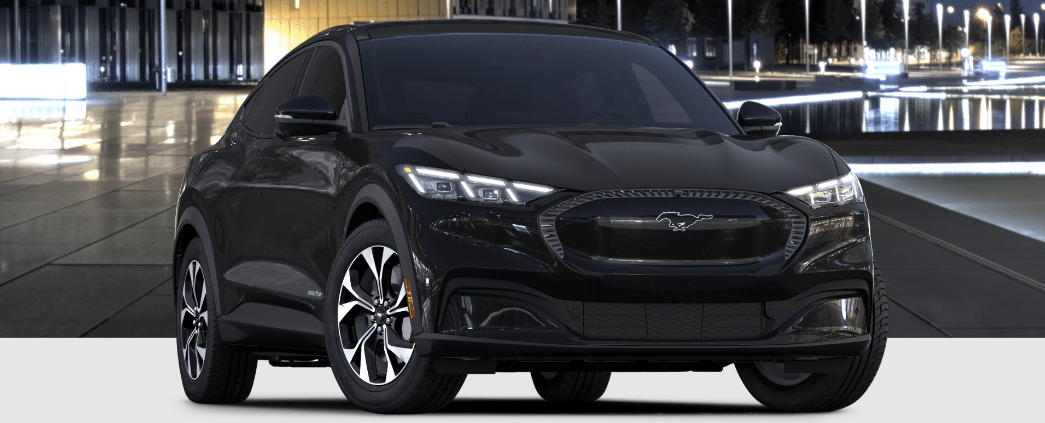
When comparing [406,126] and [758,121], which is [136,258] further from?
[758,121]

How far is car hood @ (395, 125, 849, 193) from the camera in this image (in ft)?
16.7

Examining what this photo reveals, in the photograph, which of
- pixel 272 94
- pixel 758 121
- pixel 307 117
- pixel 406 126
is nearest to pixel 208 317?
pixel 272 94

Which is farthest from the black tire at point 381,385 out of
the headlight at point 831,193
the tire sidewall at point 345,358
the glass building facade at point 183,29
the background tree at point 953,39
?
the background tree at point 953,39

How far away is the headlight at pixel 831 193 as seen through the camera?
5.20 m

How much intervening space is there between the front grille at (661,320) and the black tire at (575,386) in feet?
4.12

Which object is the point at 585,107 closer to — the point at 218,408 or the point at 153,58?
the point at 218,408

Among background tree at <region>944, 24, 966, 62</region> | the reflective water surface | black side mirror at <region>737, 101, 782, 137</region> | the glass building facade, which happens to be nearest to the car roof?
black side mirror at <region>737, 101, 782, 137</region>

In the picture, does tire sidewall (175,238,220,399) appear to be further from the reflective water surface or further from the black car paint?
the reflective water surface

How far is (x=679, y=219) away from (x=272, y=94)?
2838mm

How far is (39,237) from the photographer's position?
45.8 feet

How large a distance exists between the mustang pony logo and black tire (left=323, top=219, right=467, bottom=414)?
838mm

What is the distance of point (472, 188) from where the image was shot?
199 inches

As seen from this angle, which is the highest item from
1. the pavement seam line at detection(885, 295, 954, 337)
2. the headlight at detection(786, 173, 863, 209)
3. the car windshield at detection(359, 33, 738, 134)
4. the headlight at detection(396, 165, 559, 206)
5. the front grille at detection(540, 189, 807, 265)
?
the car windshield at detection(359, 33, 738, 134)

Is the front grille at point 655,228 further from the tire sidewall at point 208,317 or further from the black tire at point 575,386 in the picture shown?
the tire sidewall at point 208,317
